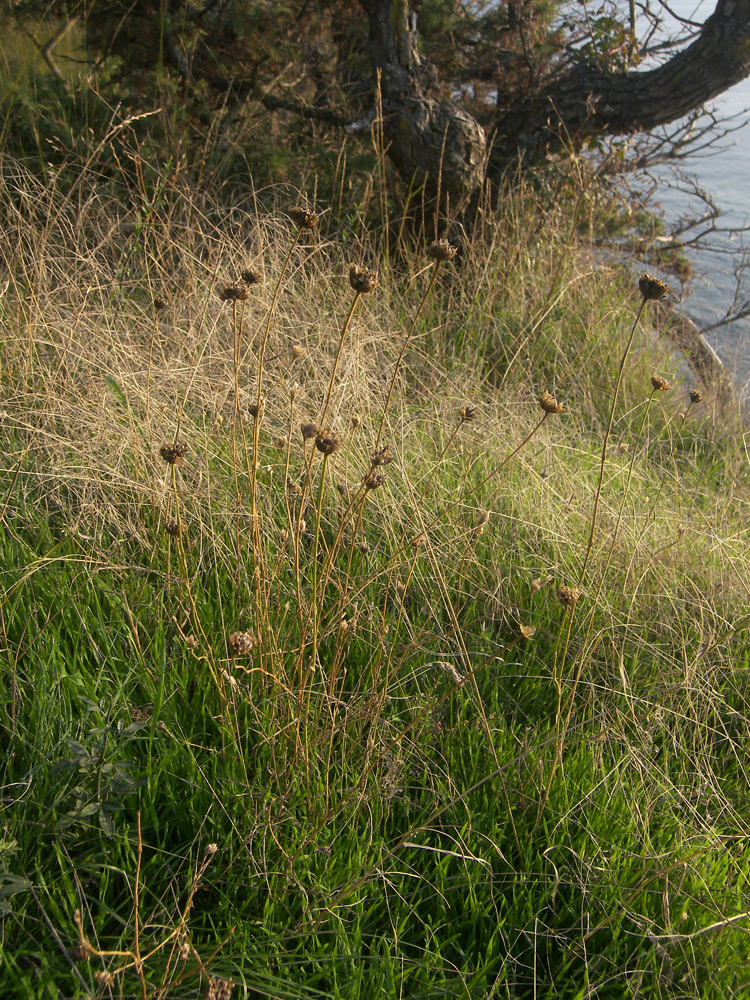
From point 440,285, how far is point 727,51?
2421 mm

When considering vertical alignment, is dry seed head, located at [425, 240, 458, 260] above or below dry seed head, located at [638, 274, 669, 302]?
below

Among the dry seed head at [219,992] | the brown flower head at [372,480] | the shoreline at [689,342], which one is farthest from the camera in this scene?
the shoreline at [689,342]

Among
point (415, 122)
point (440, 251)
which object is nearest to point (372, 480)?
point (440, 251)

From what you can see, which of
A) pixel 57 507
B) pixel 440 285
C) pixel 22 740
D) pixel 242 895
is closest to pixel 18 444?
pixel 57 507

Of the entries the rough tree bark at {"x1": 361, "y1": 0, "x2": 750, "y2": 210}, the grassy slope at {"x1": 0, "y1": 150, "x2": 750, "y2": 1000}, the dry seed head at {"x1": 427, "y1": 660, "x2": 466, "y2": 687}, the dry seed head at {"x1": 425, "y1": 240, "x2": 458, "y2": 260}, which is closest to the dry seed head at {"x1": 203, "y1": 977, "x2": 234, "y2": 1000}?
the grassy slope at {"x1": 0, "y1": 150, "x2": 750, "y2": 1000}

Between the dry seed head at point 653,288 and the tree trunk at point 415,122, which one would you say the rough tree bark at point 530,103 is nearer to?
the tree trunk at point 415,122

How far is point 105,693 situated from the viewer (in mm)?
1658

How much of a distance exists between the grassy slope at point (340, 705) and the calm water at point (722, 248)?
10.2 feet

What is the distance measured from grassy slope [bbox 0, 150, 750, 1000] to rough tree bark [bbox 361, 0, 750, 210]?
6.67 feet

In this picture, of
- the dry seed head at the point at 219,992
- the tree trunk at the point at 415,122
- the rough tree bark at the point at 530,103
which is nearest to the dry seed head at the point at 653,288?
the dry seed head at the point at 219,992

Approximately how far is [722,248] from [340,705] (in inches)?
270

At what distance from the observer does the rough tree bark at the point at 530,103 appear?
4395 mm

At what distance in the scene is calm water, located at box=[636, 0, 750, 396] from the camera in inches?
228

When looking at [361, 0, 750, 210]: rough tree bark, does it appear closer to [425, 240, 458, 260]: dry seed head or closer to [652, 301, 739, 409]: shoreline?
[652, 301, 739, 409]: shoreline
